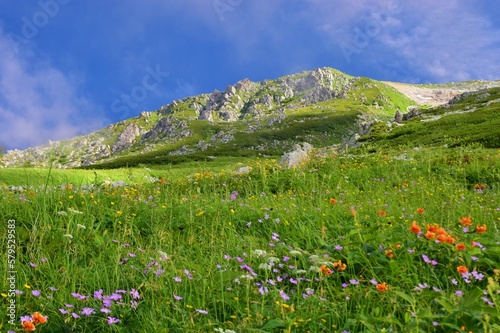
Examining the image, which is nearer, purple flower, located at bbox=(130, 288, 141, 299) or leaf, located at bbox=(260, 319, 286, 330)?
leaf, located at bbox=(260, 319, 286, 330)

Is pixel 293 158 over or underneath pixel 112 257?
over

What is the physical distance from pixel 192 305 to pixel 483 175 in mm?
12759

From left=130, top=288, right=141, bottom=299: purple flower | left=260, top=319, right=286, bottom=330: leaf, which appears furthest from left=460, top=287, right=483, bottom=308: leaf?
left=130, top=288, right=141, bottom=299: purple flower

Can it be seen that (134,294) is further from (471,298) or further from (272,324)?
(471,298)

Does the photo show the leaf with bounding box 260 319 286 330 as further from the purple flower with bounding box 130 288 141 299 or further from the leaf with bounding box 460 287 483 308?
the leaf with bounding box 460 287 483 308

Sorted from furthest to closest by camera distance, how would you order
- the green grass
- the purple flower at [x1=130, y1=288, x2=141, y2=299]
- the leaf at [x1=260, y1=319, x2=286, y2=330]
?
the purple flower at [x1=130, y1=288, x2=141, y2=299], the green grass, the leaf at [x1=260, y1=319, x2=286, y2=330]

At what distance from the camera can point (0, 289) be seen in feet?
12.1

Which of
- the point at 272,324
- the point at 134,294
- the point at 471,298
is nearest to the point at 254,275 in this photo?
the point at 272,324

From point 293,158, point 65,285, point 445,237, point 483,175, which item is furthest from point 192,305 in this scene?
point 293,158

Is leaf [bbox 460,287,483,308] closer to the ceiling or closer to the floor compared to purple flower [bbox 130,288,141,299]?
closer to the floor

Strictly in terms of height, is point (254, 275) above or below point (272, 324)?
above

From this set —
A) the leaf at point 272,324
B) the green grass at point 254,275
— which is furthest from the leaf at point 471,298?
the leaf at point 272,324

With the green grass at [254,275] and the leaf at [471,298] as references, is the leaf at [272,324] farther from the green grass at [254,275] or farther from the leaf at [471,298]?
the leaf at [471,298]

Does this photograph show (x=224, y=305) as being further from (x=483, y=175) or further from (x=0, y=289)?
(x=483, y=175)
